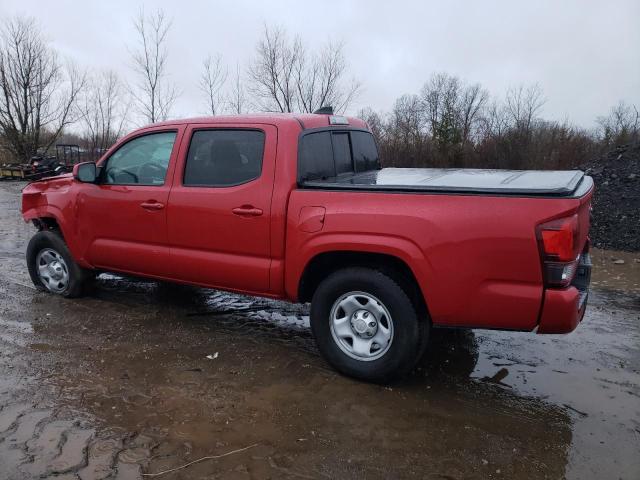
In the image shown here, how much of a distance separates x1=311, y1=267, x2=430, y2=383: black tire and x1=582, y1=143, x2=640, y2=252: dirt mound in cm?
679

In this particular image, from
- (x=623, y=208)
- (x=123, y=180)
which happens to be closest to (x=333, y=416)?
(x=123, y=180)

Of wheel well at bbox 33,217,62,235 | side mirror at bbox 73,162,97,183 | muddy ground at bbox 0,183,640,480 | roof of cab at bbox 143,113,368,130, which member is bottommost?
muddy ground at bbox 0,183,640,480

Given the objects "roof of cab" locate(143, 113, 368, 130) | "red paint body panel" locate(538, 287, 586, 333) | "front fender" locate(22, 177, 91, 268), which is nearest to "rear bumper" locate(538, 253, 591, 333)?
"red paint body panel" locate(538, 287, 586, 333)

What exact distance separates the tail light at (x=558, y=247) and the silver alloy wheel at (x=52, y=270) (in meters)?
4.62

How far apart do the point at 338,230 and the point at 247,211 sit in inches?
31.0

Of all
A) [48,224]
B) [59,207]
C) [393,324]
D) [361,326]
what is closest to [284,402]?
[361,326]

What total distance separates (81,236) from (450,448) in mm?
3945

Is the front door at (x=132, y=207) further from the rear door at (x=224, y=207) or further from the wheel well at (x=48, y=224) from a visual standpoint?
the wheel well at (x=48, y=224)

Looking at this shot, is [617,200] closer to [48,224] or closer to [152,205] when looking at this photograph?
[152,205]

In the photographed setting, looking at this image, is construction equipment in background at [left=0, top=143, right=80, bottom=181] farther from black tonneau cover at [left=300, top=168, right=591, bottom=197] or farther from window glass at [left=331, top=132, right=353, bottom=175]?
black tonneau cover at [left=300, top=168, right=591, bottom=197]

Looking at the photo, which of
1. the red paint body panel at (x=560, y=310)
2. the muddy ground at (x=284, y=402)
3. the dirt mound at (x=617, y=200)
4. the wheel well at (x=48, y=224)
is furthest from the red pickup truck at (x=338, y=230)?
the dirt mound at (x=617, y=200)

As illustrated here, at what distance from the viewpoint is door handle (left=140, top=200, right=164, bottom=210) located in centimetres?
431

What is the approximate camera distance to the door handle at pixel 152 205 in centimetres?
431

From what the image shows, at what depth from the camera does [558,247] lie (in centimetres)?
284
